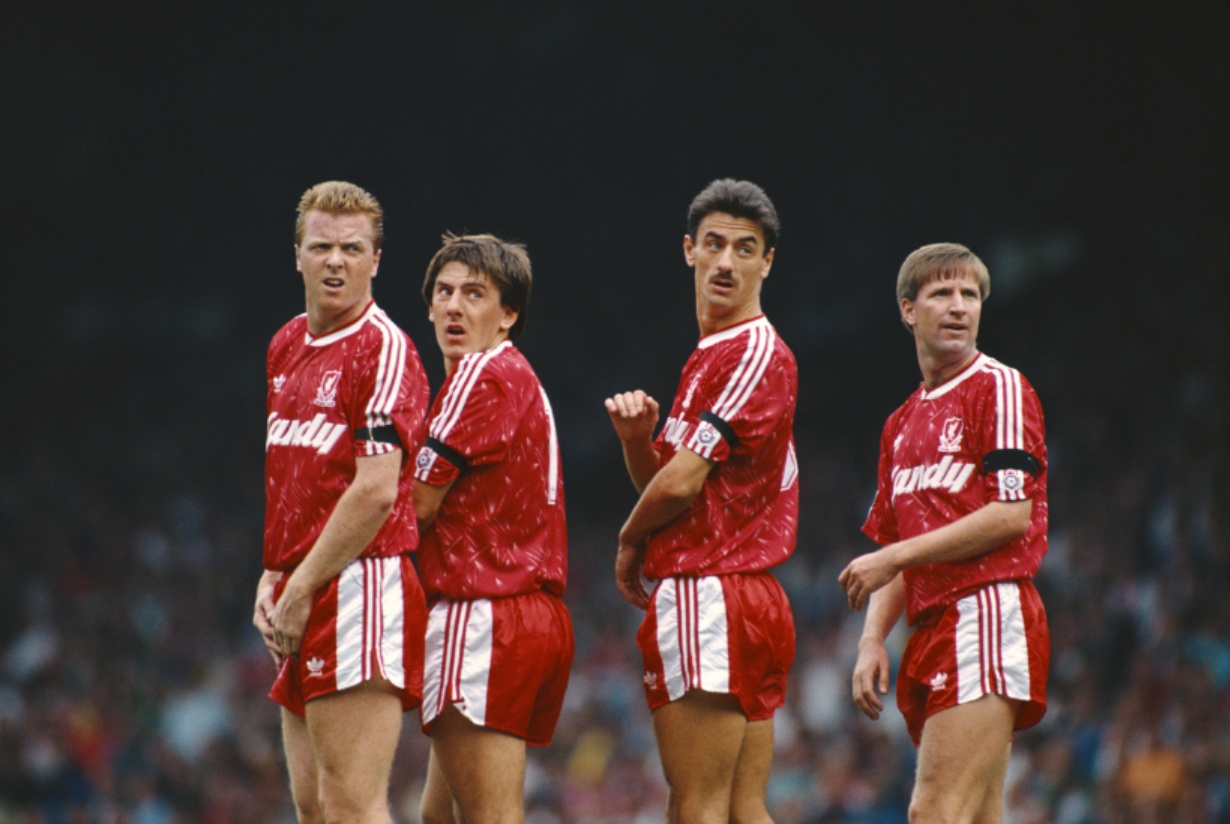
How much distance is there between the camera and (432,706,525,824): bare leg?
14.4ft

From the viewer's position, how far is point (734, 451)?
183 inches

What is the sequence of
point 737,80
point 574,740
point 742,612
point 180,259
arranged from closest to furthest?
1. point 742,612
2. point 574,740
3. point 737,80
4. point 180,259

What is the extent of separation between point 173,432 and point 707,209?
47.4 feet

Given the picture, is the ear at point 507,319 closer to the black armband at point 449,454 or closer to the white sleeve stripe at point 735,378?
the black armband at point 449,454

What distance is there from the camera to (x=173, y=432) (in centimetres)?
1806

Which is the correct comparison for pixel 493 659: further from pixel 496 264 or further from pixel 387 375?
pixel 496 264

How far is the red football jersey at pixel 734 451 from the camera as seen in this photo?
4609mm

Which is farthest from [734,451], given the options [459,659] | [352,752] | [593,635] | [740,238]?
[593,635]

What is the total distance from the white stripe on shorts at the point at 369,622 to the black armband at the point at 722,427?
42.4 inches

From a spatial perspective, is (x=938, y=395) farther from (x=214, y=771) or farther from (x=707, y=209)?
(x=214, y=771)

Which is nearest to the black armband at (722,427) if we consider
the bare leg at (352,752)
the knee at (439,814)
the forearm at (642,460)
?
the forearm at (642,460)

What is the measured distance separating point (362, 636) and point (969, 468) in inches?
76.8

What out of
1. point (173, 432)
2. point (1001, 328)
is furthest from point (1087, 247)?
point (173, 432)

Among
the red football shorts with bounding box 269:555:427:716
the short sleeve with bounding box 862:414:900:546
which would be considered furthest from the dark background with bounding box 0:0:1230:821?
the red football shorts with bounding box 269:555:427:716
